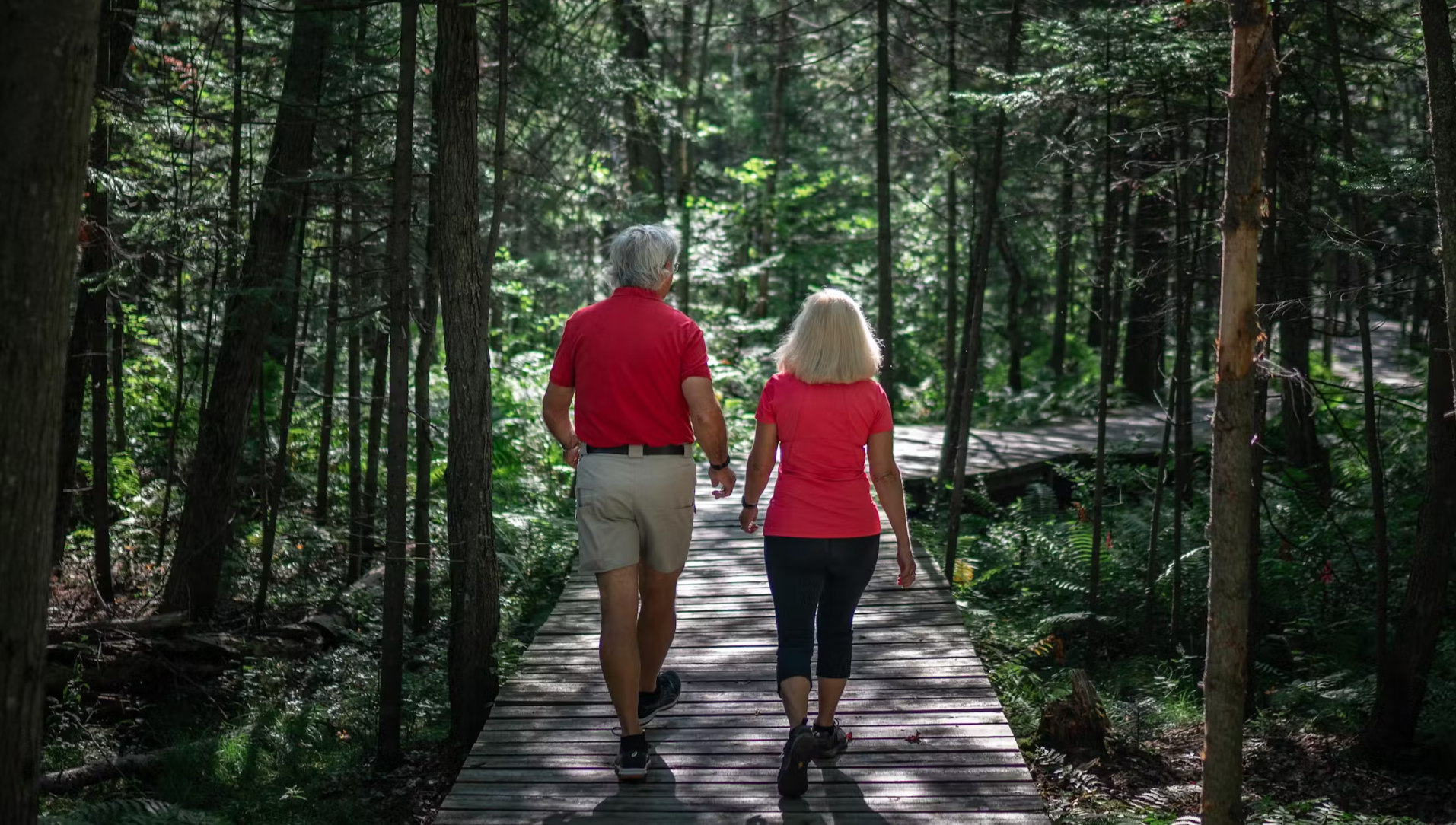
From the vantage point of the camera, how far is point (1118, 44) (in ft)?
28.5

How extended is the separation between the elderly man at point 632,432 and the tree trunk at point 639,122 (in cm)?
604

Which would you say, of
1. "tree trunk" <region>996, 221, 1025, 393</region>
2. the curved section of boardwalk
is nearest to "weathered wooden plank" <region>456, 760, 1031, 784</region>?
the curved section of boardwalk

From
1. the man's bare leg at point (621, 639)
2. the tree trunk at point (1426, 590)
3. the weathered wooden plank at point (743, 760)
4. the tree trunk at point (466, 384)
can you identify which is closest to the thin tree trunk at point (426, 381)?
the tree trunk at point (466, 384)

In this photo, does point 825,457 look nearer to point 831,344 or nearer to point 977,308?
point 831,344

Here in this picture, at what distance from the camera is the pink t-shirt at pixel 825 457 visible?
5.16 m

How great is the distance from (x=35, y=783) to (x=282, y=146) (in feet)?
23.9

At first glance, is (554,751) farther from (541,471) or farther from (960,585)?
(541,471)

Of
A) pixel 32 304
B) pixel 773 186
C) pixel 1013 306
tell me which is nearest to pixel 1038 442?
pixel 1013 306

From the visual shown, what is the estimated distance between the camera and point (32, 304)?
3.38 meters

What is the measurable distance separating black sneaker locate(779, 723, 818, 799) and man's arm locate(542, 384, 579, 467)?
1.52 meters

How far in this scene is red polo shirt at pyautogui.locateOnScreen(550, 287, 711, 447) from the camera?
5250 mm

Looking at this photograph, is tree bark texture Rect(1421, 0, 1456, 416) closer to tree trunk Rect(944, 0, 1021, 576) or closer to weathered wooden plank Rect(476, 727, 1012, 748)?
weathered wooden plank Rect(476, 727, 1012, 748)

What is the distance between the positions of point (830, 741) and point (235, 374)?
7056 millimetres

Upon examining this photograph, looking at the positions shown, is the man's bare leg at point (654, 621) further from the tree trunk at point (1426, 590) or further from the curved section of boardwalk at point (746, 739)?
the tree trunk at point (1426, 590)
